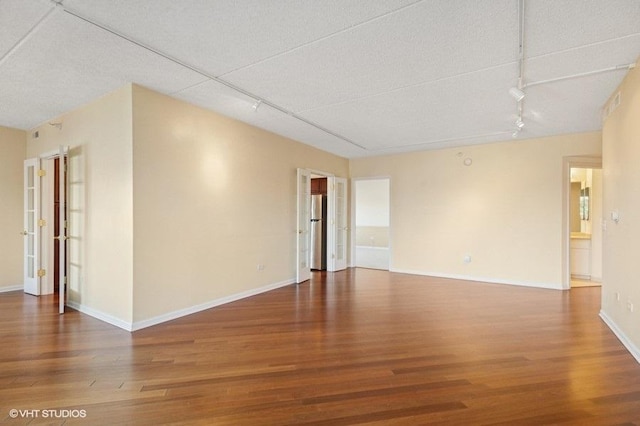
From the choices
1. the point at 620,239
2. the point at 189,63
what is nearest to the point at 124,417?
the point at 189,63

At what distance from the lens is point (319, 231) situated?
722cm

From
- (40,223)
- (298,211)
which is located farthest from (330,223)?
(40,223)

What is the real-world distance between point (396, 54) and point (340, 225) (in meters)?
4.85

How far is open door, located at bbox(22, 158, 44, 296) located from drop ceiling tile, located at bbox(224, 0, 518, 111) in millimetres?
3758

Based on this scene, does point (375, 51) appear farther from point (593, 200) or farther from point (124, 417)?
point (593, 200)

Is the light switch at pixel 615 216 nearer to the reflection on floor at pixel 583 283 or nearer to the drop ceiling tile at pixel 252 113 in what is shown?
the reflection on floor at pixel 583 283

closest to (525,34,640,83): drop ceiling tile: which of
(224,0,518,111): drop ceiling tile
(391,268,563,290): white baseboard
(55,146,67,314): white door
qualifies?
(224,0,518,111): drop ceiling tile

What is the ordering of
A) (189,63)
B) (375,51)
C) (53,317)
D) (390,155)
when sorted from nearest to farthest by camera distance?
(375,51) < (189,63) < (53,317) < (390,155)

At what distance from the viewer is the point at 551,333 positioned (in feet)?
11.0

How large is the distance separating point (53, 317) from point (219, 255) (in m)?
1.99

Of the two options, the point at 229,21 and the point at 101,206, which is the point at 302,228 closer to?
the point at 101,206

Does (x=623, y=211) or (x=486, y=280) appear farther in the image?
(x=486, y=280)

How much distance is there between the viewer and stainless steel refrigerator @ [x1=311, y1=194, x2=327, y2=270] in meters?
7.23

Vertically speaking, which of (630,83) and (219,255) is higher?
(630,83)
